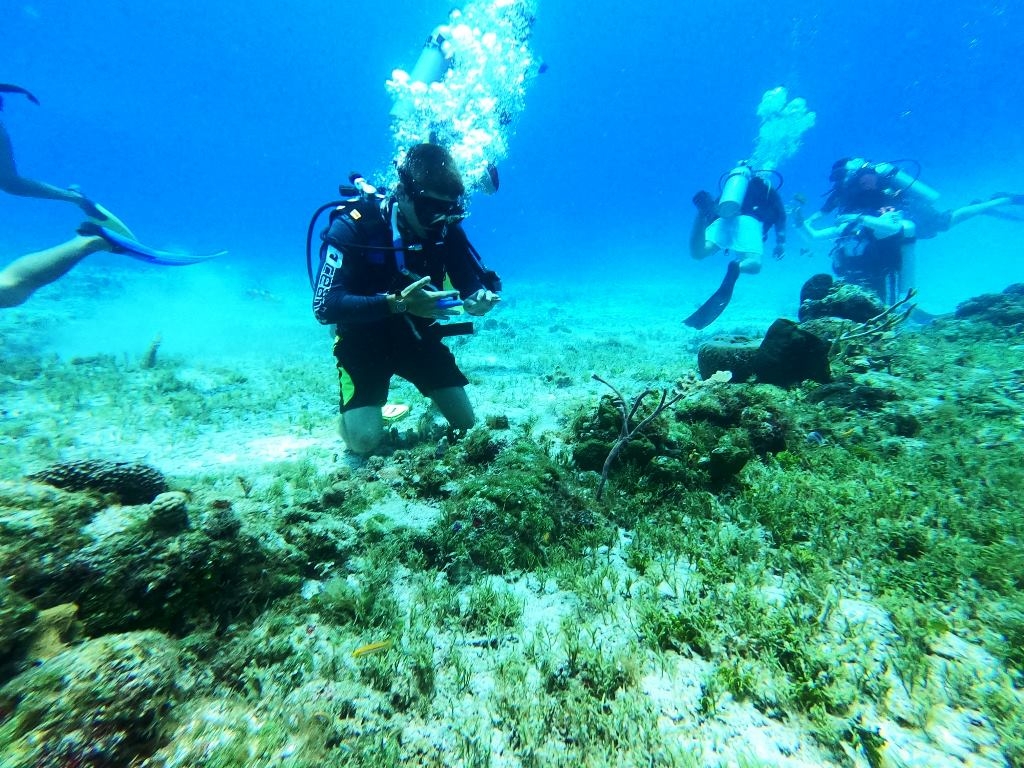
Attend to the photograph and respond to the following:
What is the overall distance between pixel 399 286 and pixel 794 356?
646 centimetres

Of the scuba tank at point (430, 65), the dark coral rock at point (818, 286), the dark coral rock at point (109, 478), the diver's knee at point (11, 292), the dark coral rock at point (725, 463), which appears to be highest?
the scuba tank at point (430, 65)

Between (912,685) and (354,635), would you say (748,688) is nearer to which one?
(912,685)

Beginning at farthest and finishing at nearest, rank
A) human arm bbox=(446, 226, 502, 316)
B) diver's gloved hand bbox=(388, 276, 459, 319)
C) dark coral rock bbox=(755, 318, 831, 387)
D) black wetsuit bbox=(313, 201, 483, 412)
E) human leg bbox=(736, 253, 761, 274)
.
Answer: human leg bbox=(736, 253, 761, 274), dark coral rock bbox=(755, 318, 831, 387), human arm bbox=(446, 226, 502, 316), black wetsuit bbox=(313, 201, 483, 412), diver's gloved hand bbox=(388, 276, 459, 319)

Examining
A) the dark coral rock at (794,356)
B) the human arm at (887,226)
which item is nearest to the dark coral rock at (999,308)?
the human arm at (887,226)

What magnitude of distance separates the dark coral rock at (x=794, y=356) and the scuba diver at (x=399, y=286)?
4.99 metres

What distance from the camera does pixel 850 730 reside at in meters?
1.86

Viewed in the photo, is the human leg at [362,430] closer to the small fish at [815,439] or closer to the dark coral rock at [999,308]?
the small fish at [815,439]

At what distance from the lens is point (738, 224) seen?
49.3 ft

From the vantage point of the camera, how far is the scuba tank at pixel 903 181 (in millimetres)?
16875

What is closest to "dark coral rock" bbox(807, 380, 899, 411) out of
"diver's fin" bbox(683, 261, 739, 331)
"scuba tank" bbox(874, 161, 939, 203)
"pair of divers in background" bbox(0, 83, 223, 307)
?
"diver's fin" bbox(683, 261, 739, 331)

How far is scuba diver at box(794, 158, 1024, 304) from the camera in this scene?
15305 mm

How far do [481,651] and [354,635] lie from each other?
2.62 ft

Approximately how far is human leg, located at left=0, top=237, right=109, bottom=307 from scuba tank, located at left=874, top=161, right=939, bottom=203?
26.1m

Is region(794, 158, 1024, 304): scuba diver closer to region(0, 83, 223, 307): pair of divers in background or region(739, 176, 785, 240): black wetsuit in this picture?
region(739, 176, 785, 240): black wetsuit
